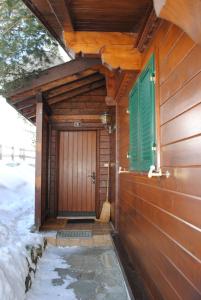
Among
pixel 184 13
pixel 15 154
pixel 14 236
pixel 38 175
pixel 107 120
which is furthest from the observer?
pixel 15 154

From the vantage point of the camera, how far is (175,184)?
171 cm

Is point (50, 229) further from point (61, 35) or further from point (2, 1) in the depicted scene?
point (2, 1)

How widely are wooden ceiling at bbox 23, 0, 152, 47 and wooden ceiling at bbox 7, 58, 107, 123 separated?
5.99ft

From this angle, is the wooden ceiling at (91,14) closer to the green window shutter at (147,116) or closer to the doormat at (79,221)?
the green window shutter at (147,116)

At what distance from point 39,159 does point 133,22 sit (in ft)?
9.39

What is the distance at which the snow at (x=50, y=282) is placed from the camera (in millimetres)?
2866

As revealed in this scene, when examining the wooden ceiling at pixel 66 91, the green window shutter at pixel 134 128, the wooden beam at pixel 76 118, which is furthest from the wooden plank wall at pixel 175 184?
the wooden beam at pixel 76 118

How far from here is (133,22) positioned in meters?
2.60

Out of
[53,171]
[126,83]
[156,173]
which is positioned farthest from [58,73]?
[156,173]

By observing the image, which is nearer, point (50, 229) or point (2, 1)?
point (2, 1)

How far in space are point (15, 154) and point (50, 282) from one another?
13379 millimetres

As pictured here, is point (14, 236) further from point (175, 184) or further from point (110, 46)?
point (175, 184)

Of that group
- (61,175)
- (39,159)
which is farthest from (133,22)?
(61,175)

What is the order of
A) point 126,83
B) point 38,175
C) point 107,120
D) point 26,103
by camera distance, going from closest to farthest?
point 126,83, point 38,175, point 26,103, point 107,120
